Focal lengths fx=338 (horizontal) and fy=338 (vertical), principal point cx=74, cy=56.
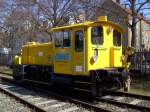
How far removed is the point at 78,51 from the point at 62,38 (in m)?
1.35

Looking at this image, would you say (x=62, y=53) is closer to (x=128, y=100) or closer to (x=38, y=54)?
(x=128, y=100)

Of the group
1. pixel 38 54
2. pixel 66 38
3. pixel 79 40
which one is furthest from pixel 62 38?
pixel 38 54

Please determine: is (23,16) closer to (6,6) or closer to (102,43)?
(6,6)

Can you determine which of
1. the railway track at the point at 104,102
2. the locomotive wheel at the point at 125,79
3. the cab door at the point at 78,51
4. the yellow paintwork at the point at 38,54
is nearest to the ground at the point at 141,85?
the locomotive wheel at the point at 125,79

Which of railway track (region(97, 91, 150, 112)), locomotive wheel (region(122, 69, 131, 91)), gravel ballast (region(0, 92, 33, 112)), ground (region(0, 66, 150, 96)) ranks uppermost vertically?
locomotive wheel (region(122, 69, 131, 91))

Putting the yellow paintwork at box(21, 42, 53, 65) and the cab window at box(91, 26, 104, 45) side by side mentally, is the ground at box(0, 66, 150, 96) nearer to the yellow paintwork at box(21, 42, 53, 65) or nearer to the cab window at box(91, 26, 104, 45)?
the cab window at box(91, 26, 104, 45)

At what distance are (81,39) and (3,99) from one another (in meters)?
4.27

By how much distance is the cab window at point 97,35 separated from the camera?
13.6 metres

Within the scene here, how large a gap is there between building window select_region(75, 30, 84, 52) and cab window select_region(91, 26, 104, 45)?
1.47 ft

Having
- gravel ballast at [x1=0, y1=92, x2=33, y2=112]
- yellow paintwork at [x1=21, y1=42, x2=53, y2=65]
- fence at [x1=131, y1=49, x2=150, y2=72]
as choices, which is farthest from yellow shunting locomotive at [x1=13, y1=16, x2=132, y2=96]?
fence at [x1=131, y1=49, x2=150, y2=72]

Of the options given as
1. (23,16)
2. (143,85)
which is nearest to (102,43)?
(143,85)

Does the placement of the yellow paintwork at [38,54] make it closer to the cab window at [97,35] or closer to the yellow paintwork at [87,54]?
the yellow paintwork at [87,54]

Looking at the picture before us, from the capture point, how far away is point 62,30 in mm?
14758

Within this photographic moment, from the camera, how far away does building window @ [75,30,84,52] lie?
13569mm
